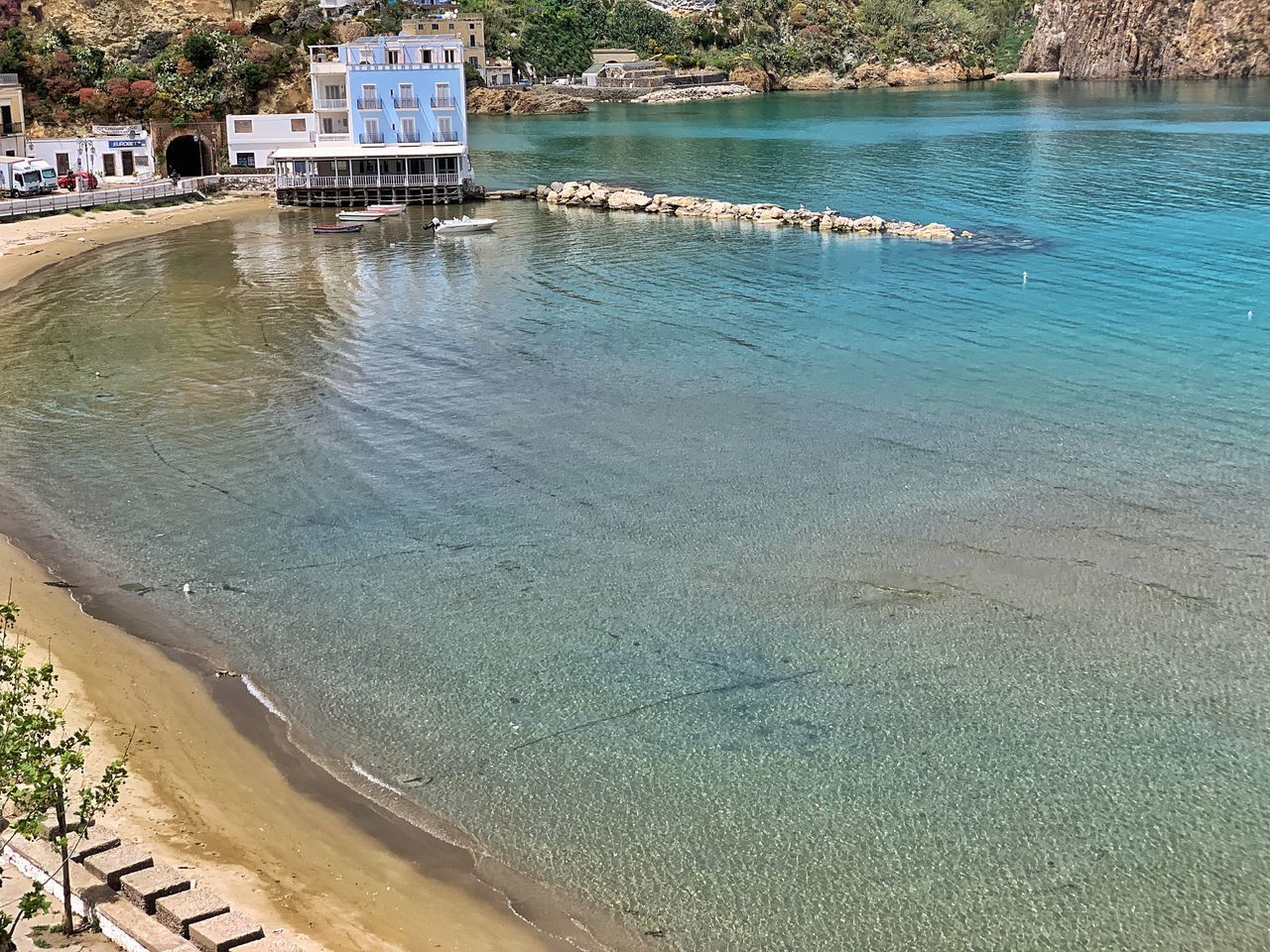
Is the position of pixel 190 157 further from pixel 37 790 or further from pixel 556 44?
pixel 556 44

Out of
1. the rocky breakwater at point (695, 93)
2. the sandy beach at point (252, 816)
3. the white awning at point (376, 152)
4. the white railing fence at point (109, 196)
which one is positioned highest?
the rocky breakwater at point (695, 93)

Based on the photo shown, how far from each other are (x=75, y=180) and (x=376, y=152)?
17.6m

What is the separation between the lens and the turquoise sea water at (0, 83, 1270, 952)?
16312mm

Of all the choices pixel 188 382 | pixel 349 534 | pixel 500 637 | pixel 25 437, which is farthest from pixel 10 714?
pixel 188 382

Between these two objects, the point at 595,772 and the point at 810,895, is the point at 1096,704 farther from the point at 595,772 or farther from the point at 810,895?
the point at 595,772

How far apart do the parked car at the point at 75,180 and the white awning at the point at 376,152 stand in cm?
1067

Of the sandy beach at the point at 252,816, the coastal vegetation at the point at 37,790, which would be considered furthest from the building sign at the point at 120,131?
the coastal vegetation at the point at 37,790

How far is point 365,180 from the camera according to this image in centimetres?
7538

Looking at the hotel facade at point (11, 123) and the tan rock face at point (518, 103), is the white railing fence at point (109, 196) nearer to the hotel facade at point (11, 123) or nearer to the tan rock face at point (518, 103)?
the hotel facade at point (11, 123)

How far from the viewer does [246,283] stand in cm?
5306

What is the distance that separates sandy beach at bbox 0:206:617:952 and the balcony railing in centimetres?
5510

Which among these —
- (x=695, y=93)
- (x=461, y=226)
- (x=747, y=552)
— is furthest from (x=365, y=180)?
(x=695, y=93)

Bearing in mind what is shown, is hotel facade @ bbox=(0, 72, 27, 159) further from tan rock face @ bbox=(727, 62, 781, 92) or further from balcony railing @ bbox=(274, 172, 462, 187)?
tan rock face @ bbox=(727, 62, 781, 92)

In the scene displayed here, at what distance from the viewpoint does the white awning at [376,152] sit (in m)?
73.8
